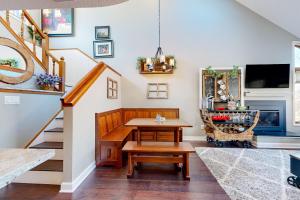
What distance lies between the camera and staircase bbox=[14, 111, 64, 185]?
248 cm

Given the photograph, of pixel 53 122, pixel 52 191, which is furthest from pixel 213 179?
pixel 53 122

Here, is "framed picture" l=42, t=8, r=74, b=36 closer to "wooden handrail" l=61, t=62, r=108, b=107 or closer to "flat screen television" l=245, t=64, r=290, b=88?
"wooden handrail" l=61, t=62, r=108, b=107

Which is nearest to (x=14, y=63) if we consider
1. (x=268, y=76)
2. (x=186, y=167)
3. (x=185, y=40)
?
(x=186, y=167)

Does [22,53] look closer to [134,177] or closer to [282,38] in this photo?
[134,177]

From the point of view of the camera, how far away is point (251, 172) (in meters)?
2.93

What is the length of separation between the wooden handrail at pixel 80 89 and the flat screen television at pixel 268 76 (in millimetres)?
4170

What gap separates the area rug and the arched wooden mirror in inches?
139

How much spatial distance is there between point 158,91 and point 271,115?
3.28m

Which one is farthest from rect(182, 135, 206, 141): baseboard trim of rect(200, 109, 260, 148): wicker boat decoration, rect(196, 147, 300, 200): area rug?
rect(196, 147, 300, 200): area rug

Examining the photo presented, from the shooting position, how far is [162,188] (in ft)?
7.94

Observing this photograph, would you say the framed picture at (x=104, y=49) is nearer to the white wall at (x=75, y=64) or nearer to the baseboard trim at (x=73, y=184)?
the white wall at (x=75, y=64)

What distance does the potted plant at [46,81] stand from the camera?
3.59 m

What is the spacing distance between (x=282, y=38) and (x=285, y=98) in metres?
1.71

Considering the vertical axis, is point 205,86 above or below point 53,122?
above
